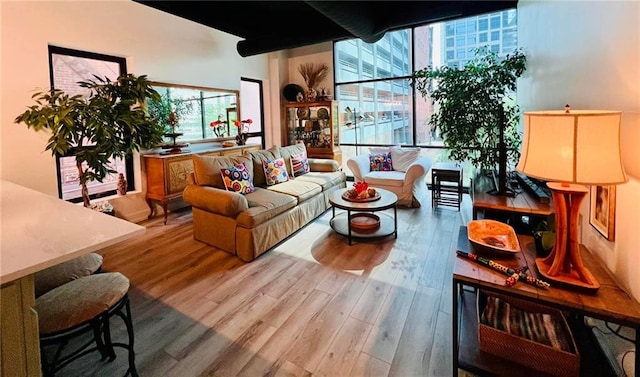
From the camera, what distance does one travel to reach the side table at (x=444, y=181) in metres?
4.45

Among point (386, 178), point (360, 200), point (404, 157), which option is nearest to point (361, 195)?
point (360, 200)

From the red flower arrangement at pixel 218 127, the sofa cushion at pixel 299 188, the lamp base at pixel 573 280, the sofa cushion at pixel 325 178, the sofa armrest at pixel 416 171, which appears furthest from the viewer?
the red flower arrangement at pixel 218 127

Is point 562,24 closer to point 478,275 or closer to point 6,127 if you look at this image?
point 478,275

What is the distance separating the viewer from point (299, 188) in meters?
3.90

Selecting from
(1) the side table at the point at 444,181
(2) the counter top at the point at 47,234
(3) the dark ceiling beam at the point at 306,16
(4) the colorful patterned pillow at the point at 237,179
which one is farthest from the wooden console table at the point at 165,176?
(1) the side table at the point at 444,181

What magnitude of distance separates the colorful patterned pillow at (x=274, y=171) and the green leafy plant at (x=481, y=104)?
7.32ft

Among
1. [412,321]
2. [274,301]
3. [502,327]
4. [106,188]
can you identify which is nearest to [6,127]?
[106,188]

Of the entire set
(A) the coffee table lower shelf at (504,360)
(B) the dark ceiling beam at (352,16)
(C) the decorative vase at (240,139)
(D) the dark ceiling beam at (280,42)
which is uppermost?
(D) the dark ceiling beam at (280,42)

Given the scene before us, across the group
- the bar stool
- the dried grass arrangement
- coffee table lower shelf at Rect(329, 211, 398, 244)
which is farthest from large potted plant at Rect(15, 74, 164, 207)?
the dried grass arrangement

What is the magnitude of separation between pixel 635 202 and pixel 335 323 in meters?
1.66

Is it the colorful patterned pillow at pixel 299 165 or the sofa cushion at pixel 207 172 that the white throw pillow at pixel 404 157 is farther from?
the sofa cushion at pixel 207 172

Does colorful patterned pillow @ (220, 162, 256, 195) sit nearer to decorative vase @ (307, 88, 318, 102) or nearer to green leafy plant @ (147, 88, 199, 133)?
green leafy plant @ (147, 88, 199, 133)

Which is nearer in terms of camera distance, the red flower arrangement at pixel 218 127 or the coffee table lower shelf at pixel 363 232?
the coffee table lower shelf at pixel 363 232

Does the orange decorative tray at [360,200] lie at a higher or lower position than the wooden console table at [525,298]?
higher
